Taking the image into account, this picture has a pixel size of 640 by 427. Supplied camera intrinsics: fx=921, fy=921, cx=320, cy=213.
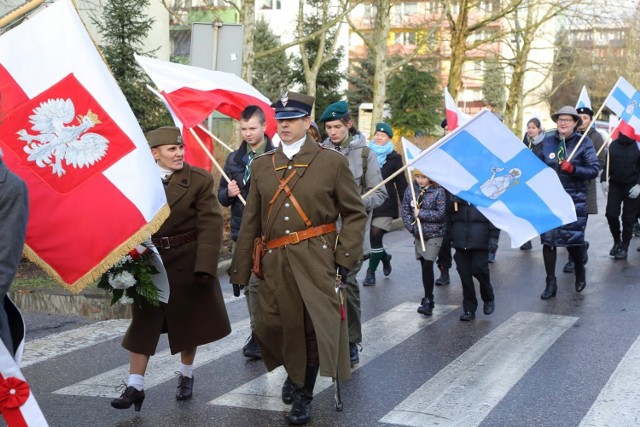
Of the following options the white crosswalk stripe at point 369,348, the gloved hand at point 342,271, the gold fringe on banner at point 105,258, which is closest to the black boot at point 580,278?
the white crosswalk stripe at point 369,348

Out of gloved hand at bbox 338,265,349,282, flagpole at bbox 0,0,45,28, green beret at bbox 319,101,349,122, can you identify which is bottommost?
gloved hand at bbox 338,265,349,282

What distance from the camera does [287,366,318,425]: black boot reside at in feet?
18.2

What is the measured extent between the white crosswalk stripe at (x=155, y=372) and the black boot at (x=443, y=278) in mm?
3252

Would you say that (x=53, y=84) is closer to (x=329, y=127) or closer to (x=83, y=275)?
(x=83, y=275)

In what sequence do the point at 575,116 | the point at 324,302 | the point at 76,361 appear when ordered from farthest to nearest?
the point at 575,116 → the point at 76,361 → the point at 324,302

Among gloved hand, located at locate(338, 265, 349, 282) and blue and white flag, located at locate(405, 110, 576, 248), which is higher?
blue and white flag, located at locate(405, 110, 576, 248)

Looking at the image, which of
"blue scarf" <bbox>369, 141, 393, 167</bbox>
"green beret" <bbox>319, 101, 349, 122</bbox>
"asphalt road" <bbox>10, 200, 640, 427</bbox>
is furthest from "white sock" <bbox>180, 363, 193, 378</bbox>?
"blue scarf" <bbox>369, 141, 393, 167</bbox>

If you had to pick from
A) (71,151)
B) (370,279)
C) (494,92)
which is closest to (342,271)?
(71,151)

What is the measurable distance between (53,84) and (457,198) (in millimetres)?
4547

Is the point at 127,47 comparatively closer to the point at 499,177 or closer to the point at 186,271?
the point at 499,177

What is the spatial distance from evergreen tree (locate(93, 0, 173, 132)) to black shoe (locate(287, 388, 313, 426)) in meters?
14.8

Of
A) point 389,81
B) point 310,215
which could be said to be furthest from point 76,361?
point 389,81

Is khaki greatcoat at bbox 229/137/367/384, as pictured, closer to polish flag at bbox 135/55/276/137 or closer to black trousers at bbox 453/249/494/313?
polish flag at bbox 135/55/276/137

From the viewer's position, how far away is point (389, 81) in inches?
1737
